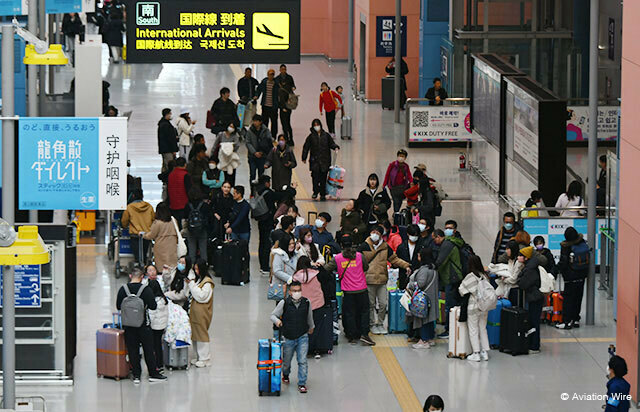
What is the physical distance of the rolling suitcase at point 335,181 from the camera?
25469 mm

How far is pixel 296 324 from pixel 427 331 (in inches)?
98.5

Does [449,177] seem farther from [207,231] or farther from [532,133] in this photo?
[207,231]

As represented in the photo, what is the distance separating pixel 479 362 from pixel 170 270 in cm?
422

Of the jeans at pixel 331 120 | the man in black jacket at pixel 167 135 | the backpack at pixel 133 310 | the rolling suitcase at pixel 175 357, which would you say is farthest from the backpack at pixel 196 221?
the jeans at pixel 331 120

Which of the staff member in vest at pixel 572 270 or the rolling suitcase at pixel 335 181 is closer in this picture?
the staff member in vest at pixel 572 270

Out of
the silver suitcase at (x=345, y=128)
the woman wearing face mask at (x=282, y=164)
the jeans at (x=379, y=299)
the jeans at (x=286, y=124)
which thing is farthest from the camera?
the silver suitcase at (x=345, y=128)

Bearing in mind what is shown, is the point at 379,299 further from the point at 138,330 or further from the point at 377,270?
the point at 138,330

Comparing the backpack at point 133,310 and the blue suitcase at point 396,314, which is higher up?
the backpack at point 133,310

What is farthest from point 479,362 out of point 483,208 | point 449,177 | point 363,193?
point 449,177

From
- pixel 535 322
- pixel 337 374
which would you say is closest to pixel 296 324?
pixel 337 374

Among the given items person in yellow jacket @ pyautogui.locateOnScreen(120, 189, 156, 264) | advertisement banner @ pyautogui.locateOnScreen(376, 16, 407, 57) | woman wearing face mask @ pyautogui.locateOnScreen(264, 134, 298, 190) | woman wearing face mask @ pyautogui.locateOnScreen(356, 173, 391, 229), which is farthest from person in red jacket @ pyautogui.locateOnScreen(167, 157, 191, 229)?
advertisement banner @ pyautogui.locateOnScreen(376, 16, 407, 57)

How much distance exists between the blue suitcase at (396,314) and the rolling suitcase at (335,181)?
805 centimetres

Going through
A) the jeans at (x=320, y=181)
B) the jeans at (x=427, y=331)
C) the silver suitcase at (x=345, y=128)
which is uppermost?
the silver suitcase at (x=345, y=128)

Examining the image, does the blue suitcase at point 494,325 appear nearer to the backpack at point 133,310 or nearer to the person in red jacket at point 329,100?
the backpack at point 133,310
